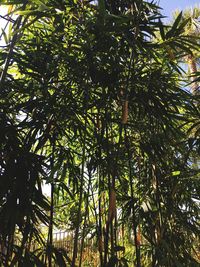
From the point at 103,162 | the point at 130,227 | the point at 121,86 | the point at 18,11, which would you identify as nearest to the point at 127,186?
the point at 130,227

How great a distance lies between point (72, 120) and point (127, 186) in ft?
2.74

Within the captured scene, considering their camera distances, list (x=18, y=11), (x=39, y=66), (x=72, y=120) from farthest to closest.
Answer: (x=72, y=120), (x=39, y=66), (x=18, y=11)

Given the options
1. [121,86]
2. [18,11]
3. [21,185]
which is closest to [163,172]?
[121,86]

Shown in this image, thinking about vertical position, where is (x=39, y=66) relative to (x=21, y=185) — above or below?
above

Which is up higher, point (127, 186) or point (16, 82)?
point (16, 82)

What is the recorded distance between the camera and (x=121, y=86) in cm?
235

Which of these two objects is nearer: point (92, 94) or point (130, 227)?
point (92, 94)

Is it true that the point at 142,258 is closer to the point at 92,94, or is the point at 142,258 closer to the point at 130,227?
the point at 130,227

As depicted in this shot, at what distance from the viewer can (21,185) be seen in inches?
77.2

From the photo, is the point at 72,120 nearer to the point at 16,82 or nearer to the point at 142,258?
the point at 16,82

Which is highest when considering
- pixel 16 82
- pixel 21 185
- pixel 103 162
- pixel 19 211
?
pixel 16 82

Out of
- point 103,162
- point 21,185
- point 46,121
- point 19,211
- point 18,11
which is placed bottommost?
point 19,211

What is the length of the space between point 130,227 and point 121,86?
1172mm

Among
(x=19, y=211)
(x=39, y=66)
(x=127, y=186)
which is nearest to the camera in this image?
(x=19, y=211)
